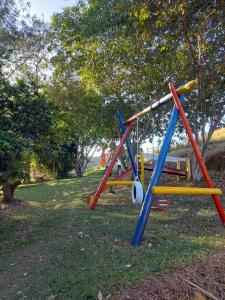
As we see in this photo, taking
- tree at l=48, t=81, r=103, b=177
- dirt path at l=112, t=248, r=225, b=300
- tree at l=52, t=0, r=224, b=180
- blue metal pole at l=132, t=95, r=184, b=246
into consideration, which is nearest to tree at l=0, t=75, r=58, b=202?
tree at l=48, t=81, r=103, b=177

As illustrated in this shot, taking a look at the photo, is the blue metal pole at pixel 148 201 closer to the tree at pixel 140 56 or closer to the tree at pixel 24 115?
the tree at pixel 24 115

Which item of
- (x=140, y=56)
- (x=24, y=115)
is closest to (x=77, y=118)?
(x=140, y=56)

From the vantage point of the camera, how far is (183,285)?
9.94 feet

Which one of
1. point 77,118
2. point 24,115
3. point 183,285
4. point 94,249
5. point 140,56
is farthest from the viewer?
point 77,118

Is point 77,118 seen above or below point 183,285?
above

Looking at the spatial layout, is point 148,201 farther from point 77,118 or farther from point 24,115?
point 77,118

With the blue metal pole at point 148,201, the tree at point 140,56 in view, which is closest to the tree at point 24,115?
the blue metal pole at point 148,201

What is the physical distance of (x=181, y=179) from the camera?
11.2 m

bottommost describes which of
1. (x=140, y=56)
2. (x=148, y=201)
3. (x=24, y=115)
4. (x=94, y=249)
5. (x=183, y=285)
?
(x=183, y=285)

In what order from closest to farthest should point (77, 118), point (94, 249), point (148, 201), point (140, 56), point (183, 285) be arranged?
point (183, 285)
point (94, 249)
point (148, 201)
point (140, 56)
point (77, 118)

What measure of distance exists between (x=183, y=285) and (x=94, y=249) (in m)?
1.55

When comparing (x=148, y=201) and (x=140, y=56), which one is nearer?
(x=148, y=201)

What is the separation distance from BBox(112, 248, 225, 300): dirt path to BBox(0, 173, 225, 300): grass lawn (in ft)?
0.42

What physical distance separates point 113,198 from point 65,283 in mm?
5717
